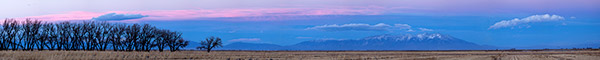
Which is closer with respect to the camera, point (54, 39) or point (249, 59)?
point (249, 59)

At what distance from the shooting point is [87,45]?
98.1 metres

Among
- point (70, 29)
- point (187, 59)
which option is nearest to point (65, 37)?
point (70, 29)

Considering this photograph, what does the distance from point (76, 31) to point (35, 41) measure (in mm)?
5674

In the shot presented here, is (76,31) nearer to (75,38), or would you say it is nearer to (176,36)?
(75,38)

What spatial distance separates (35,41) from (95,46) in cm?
825

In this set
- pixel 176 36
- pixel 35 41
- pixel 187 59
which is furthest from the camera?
pixel 176 36

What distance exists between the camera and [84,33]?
99562mm

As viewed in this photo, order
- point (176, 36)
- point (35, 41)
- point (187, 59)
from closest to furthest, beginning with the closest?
point (187, 59)
point (35, 41)
point (176, 36)

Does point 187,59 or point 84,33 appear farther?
point 84,33

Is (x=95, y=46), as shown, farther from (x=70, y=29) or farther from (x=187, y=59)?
(x=187, y=59)

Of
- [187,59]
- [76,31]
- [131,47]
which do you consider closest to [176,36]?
[131,47]

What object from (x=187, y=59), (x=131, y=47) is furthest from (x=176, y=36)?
(x=187, y=59)

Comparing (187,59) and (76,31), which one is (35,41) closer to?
(76,31)

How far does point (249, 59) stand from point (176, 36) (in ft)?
204
